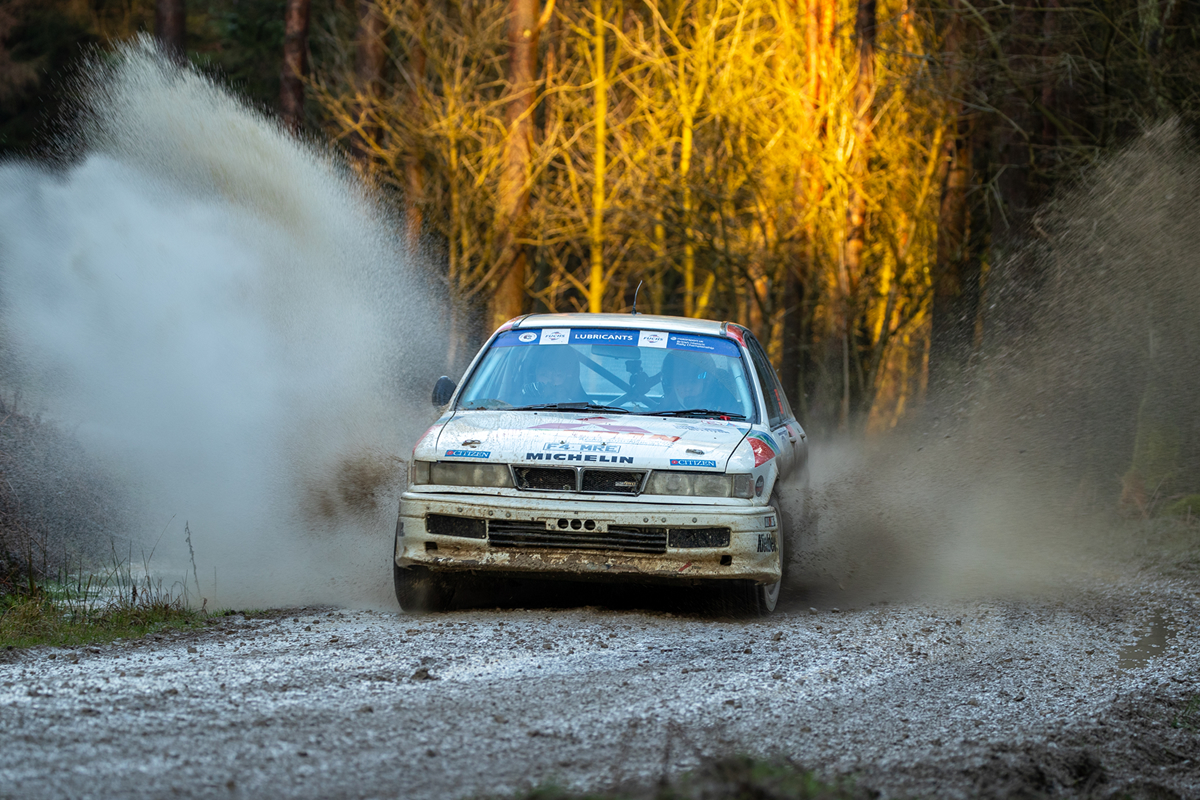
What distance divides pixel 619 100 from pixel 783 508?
18342mm

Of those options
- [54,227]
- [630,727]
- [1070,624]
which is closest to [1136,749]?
[630,727]

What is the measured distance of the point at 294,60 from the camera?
950 inches

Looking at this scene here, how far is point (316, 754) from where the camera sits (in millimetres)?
4062

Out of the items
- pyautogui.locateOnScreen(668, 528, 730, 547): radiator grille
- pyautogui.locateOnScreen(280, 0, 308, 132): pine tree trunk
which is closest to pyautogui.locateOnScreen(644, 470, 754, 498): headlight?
pyautogui.locateOnScreen(668, 528, 730, 547): radiator grille

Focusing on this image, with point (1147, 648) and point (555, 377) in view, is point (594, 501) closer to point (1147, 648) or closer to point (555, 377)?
point (555, 377)

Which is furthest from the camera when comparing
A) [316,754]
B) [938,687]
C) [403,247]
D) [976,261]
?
[403,247]

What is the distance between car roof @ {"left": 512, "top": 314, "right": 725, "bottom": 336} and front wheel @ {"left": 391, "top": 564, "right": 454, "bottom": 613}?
1.98 meters

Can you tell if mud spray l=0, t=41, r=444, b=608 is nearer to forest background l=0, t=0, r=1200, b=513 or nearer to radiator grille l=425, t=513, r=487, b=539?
forest background l=0, t=0, r=1200, b=513

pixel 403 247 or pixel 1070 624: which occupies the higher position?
pixel 403 247

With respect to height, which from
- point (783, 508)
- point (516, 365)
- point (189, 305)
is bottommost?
point (783, 508)

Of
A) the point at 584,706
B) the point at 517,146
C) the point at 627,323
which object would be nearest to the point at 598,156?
the point at 517,146

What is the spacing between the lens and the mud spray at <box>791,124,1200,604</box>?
11.1 meters

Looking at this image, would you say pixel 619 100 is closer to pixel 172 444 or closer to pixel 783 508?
pixel 172 444

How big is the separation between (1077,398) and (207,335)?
358 inches
